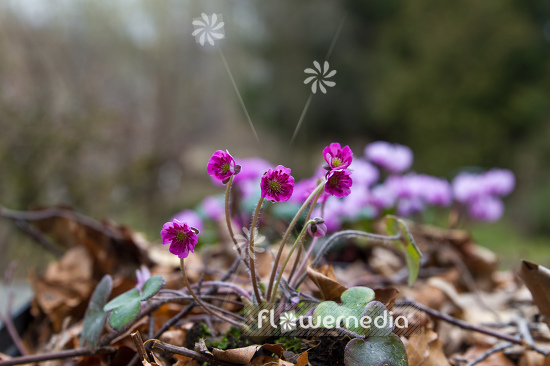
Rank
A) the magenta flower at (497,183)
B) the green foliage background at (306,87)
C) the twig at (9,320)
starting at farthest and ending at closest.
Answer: the green foliage background at (306,87)
the magenta flower at (497,183)
the twig at (9,320)

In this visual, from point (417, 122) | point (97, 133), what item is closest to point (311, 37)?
point (417, 122)

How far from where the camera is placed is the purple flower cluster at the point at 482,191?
136 centimetres

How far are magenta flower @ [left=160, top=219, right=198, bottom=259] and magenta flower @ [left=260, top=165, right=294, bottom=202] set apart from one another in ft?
0.25

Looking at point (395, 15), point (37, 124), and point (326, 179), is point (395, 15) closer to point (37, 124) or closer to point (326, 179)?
point (37, 124)

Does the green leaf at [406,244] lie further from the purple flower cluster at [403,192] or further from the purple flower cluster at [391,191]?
the purple flower cluster at [403,192]

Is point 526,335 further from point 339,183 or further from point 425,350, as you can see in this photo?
point 339,183

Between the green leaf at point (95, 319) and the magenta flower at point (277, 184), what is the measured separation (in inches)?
10.9

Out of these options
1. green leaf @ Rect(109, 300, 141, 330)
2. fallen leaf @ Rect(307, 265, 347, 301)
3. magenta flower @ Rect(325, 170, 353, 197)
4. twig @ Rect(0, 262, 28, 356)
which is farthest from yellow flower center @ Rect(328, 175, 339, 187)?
twig @ Rect(0, 262, 28, 356)

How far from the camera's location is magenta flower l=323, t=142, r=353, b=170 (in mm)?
462

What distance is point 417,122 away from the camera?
7.36 m

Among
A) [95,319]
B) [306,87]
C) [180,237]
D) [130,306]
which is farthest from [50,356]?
[306,87]

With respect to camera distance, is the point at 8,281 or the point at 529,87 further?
the point at 529,87

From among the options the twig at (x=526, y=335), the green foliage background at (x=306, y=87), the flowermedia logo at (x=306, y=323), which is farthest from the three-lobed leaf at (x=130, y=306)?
the green foliage background at (x=306, y=87)

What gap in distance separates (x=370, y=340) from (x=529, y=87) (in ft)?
24.5
